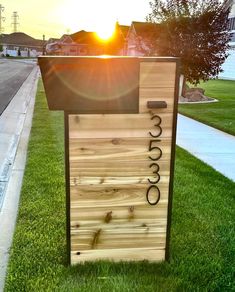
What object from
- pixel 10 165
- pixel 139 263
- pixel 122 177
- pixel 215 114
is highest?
pixel 122 177

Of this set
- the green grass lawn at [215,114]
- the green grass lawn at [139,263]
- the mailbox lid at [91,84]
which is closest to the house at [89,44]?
the green grass lawn at [215,114]

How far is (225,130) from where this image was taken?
944 centimetres

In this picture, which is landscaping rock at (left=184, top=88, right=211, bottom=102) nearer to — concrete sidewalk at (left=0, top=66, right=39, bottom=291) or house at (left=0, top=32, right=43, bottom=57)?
concrete sidewalk at (left=0, top=66, right=39, bottom=291)

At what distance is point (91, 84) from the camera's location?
2.79m

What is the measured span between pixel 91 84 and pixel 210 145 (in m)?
5.53

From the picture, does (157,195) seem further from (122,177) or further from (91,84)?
(91,84)

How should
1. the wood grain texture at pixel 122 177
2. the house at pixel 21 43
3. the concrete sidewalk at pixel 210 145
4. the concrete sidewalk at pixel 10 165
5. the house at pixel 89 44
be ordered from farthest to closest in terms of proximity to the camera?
the house at pixel 21 43
the house at pixel 89 44
the concrete sidewalk at pixel 210 145
the concrete sidewalk at pixel 10 165
the wood grain texture at pixel 122 177

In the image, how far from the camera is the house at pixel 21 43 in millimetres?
117562

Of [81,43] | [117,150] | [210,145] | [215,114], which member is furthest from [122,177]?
[81,43]

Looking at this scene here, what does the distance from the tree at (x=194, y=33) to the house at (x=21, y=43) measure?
10326cm

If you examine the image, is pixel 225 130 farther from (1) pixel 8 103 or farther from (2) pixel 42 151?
(1) pixel 8 103

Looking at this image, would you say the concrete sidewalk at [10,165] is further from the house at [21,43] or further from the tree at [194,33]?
the house at [21,43]

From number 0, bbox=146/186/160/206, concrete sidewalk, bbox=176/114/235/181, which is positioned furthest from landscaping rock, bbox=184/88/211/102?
number 0, bbox=146/186/160/206

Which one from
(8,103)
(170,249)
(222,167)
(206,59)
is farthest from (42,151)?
(206,59)
